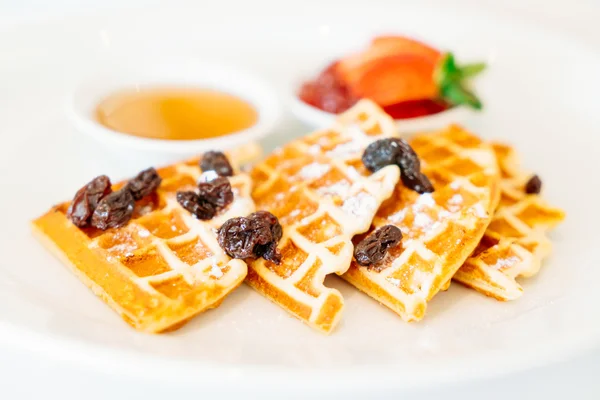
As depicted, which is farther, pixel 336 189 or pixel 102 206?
pixel 336 189

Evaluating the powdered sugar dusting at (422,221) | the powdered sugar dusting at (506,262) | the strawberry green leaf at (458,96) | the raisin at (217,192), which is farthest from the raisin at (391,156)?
the strawberry green leaf at (458,96)

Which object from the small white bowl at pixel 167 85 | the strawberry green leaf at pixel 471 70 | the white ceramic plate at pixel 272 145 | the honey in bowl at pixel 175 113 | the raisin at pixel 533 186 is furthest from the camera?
the strawberry green leaf at pixel 471 70

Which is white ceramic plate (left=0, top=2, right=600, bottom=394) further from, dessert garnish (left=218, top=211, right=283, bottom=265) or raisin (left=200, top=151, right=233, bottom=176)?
raisin (left=200, top=151, right=233, bottom=176)

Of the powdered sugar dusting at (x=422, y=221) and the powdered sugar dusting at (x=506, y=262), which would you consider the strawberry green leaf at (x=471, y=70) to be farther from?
the powdered sugar dusting at (x=506, y=262)

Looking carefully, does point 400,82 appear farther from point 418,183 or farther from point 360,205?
point 360,205

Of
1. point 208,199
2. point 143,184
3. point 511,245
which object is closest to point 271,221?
point 208,199

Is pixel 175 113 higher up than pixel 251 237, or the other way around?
pixel 251 237
